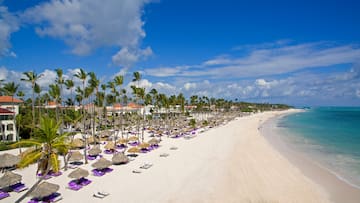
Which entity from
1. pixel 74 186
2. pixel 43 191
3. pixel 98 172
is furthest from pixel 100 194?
pixel 98 172

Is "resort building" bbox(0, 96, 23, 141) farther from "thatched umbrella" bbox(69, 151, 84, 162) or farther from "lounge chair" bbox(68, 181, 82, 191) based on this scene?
"lounge chair" bbox(68, 181, 82, 191)

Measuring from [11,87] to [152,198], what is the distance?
2799 centimetres

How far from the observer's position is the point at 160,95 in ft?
180

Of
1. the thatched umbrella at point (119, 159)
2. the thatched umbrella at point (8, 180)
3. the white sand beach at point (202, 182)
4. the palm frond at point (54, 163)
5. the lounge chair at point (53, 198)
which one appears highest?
the palm frond at point (54, 163)

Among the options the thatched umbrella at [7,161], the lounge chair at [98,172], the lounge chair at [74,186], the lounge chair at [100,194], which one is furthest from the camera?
the thatched umbrella at [7,161]

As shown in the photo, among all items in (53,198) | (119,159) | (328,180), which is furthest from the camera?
(119,159)

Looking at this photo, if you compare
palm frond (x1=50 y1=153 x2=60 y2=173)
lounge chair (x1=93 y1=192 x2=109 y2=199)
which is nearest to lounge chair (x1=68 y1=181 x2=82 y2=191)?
lounge chair (x1=93 y1=192 x2=109 y2=199)

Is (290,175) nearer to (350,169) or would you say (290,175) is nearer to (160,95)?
(350,169)

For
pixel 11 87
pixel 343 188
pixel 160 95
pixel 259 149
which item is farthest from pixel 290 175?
pixel 160 95

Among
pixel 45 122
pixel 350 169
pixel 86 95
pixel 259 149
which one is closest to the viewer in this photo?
pixel 45 122

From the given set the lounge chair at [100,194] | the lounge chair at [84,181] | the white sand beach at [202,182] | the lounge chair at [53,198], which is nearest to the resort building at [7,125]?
the white sand beach at [202,182]

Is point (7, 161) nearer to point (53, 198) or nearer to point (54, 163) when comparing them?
point (53, 198)

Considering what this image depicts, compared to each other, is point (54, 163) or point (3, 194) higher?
point (54, 163)

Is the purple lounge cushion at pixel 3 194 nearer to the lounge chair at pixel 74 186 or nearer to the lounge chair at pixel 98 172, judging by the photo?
the lounge chair at pixel 74 186
